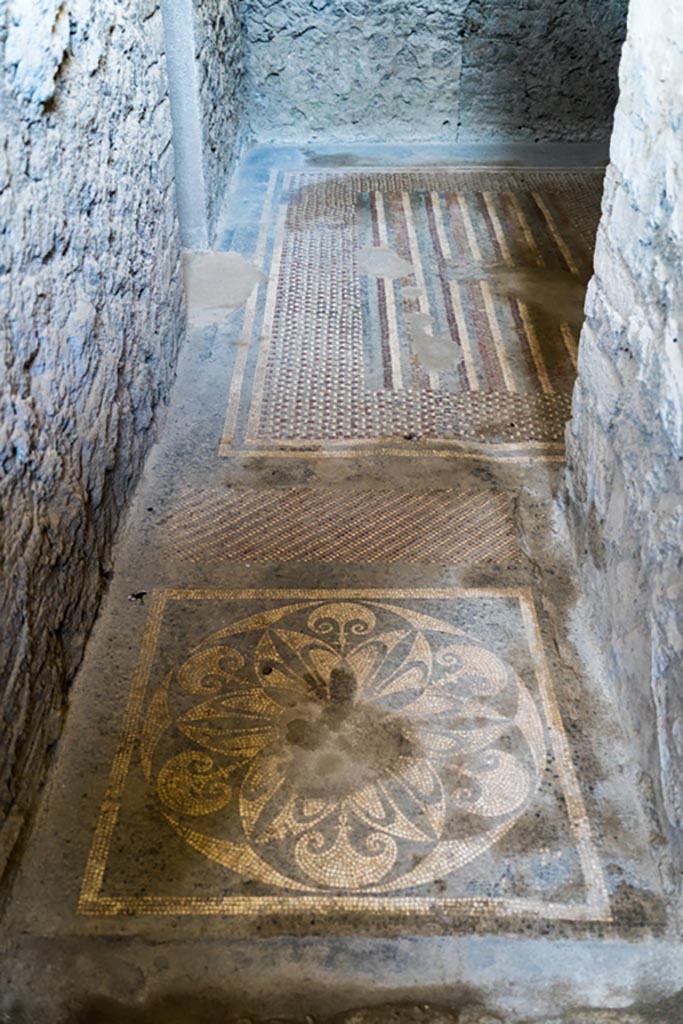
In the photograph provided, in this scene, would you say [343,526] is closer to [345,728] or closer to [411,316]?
[345,728]

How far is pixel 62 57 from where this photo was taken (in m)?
1.99

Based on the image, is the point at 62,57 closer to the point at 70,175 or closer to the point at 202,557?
the point at 70,175

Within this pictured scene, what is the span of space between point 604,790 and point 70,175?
5.72 ft

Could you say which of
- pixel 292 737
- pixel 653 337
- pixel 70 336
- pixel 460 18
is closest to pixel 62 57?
pixel 70 336

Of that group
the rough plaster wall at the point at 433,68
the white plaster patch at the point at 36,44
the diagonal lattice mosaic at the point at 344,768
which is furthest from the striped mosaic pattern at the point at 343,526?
the rough plaster wall at the point at 433,68

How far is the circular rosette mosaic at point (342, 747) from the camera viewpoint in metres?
1.75

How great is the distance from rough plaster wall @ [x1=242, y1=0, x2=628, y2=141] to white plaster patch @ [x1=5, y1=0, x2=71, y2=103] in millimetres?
3344

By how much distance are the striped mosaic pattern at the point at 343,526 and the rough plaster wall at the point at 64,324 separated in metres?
0.24

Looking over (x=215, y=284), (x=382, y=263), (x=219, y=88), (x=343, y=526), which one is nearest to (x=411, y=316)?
(x=382, y=263)

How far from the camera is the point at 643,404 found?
6.23 ft

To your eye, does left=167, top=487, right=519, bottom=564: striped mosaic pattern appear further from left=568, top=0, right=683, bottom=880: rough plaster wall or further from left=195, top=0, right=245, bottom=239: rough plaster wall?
left=195, top=0, right=245, bottom=239: rough plaster wall

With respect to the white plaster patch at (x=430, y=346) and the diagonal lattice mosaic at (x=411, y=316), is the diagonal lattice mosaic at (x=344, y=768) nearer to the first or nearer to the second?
the diagonal lattice mosaic at (x=411, y=316)

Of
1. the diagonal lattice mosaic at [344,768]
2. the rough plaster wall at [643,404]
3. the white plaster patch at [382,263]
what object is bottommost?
the diagonal lattice mosaic at [344,768]

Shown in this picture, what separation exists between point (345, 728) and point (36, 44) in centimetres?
151
